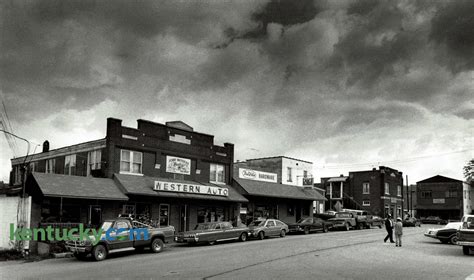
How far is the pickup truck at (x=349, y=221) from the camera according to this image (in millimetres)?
39281

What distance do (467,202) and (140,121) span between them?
229ft

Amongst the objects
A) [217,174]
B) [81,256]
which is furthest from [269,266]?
[217,174]

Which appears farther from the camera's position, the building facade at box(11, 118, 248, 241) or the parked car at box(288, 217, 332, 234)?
the parked car at box(288, 217, 332, 234)

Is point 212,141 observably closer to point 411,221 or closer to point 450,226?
point 450,226

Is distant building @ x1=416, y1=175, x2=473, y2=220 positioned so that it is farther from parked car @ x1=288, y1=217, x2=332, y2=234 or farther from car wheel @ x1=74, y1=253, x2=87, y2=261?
car wheel @ x1=74, y1=253, x2=87, y2=261

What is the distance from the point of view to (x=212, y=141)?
3616 centimetres

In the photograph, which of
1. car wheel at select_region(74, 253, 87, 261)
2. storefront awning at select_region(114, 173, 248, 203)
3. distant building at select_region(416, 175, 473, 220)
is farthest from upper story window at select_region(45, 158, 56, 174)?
distant building at select_region(416, 175, 473, 220)

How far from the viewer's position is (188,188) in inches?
1197

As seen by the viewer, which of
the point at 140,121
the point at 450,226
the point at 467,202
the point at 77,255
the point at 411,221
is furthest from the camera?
the point at 467,202

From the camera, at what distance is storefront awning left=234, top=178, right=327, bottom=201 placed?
121 feet

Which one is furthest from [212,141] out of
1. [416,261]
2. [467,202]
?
[467,202]

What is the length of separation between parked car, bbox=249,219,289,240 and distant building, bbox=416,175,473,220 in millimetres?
56740

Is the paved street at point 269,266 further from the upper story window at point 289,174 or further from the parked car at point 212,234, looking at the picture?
the upper story window at point 289,174

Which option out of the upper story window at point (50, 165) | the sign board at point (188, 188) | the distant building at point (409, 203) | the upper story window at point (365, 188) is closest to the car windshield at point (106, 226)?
the sign board at point (188, 188)
